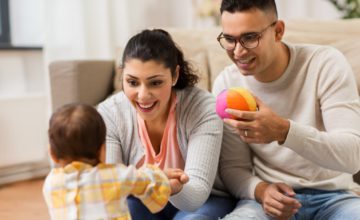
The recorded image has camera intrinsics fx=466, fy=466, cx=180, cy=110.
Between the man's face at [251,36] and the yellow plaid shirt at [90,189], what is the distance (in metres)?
0.50

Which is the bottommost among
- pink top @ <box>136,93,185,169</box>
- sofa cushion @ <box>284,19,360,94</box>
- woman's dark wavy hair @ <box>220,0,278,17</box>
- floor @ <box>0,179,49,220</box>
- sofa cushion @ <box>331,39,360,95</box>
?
floor @ <box>0,179,49,220</box>

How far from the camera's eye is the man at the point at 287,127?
3.84 feet

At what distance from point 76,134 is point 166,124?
1.53 feet

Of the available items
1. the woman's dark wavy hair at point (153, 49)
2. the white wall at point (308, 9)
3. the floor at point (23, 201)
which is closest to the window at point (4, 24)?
the floor at point (23, 201)

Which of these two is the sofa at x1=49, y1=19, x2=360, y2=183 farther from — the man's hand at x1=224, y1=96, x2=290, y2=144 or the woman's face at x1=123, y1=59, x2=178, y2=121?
the man's hand at x1=224, y1=96, x2=290, y2=144

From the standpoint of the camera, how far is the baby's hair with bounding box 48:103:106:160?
89 cm

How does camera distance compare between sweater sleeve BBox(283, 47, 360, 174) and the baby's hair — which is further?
sweater sleeve BBox(283, 47, 360, 174)

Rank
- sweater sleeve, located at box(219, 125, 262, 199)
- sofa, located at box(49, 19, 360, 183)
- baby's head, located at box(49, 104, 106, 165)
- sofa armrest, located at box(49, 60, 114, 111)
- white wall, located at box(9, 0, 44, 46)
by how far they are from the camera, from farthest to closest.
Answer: white wall, located at box(9, 0, 44, 46)
sofa armrest, located at box(49, 60, 114, 111)
sofa, located at box(49, 19, 360, 183)
sweater sleeve, located at box(219, 125, 262, 199)
baby's head, located at box(49, 104, 106, 165)

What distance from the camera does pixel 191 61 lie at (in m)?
1.98

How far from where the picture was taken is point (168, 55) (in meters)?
1.26

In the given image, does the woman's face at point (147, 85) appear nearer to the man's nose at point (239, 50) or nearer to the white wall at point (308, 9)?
the man's nose at point (239, 50)

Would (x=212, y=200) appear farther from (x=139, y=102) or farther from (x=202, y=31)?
(x=202, y=31)

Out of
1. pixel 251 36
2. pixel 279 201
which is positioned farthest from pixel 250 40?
pixel 279 201

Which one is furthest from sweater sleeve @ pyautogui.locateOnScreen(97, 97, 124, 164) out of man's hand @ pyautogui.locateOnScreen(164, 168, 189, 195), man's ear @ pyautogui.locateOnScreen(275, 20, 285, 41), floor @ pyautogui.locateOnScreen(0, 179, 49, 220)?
floor @ pyautogui.locateOnScreen(0, 179, 49, 220)
